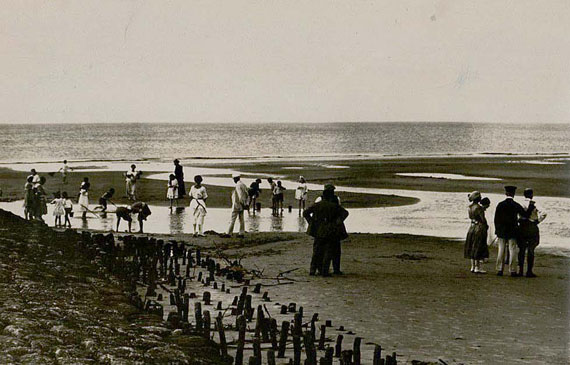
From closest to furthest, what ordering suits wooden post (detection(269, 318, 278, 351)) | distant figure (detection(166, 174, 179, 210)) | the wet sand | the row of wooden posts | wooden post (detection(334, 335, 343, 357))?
1. the row of wooden posts
2. wooden post (detection(334, 335, 343, 357))
3. wooden post (detection(269, 318, 278, 351))
4. the wet sand
5. distant figure (detection(166, 174, 179, 210))

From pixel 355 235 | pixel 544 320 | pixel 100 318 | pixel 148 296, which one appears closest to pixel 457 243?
pixel 355 235

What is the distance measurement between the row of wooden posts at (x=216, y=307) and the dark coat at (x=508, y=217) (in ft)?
18.6

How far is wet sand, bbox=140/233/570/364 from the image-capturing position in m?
11.1

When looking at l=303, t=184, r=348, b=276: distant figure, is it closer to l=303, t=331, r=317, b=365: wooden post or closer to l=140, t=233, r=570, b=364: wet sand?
l=140, t=233, r=570, b=364: wet sand

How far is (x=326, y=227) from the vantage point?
16.4m

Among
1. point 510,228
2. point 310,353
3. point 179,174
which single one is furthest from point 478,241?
point 179,174

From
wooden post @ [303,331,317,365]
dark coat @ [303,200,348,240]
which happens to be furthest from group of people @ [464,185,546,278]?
wooden post @ [303,331,317,365]

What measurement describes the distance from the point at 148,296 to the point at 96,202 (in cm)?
2086

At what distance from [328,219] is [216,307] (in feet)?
12.7

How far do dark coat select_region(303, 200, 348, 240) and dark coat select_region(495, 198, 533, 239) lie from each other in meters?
3.52

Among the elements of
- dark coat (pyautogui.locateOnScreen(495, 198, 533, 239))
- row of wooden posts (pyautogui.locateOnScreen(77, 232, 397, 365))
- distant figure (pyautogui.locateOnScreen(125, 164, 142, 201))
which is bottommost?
row of wooden posts (pyautogui.locateOnScreen(77, 232, 397, 365))

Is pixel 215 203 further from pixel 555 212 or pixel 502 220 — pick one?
pixel 502 220

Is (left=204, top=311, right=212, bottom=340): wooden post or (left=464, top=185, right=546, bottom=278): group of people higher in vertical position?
(left=464, top=185, right=546, bottom=278): group of people

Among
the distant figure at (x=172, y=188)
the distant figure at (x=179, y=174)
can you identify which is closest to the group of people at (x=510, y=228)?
the distant figure at (x=172, y=188)
